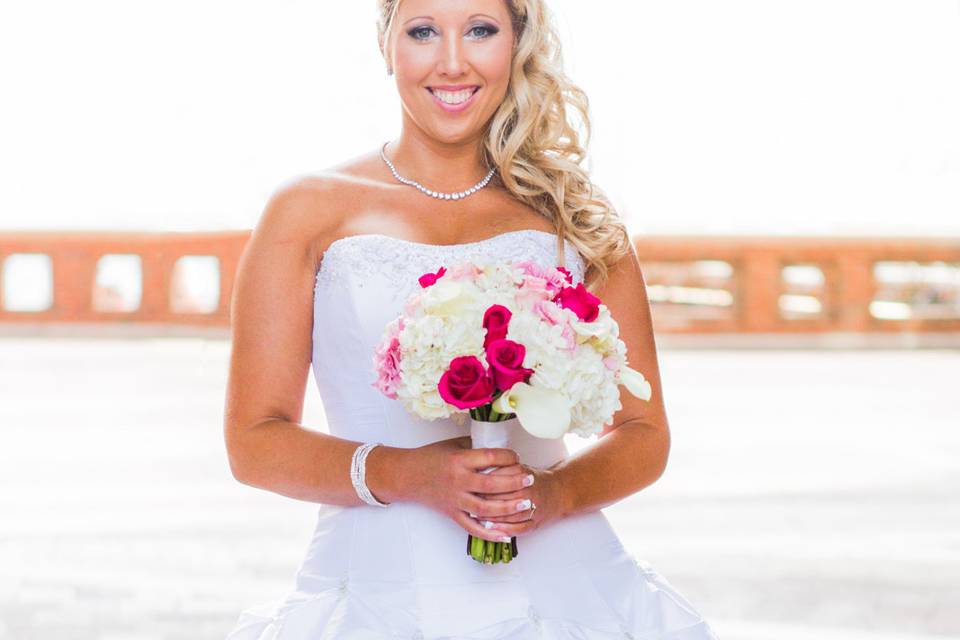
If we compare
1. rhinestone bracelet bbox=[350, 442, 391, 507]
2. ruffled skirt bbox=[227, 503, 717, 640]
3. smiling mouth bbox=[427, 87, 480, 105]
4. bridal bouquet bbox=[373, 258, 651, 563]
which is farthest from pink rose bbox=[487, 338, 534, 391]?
smiling mouth bbox=[427, 87, 480, 105]

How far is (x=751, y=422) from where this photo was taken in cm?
994

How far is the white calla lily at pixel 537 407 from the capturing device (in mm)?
1640

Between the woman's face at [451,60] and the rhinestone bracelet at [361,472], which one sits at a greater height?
the woman's face at [451,60]

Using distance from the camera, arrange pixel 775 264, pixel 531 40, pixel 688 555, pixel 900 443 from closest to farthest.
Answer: pixel 531 40
pixel 688 555
pixel 900 443
pixel 775 264

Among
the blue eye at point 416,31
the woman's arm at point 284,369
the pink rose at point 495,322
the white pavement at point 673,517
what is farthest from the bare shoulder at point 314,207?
the white pavement at point 673,517

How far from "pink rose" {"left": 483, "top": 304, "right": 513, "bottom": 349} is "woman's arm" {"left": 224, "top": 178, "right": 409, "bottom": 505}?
11.4 inches

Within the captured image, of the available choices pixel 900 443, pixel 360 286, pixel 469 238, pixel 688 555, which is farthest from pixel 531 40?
pixel 900 443

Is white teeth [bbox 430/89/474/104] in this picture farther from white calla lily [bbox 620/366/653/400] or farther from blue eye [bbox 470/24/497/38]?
white calla lily [bbox 620/366/653/400]

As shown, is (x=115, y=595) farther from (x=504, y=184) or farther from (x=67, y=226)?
(x=67, y=226)

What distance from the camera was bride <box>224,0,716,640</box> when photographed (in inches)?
75.4

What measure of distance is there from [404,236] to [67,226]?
16168 mm

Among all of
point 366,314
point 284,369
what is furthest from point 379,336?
point 284,369

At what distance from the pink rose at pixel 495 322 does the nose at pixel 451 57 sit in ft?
1.54

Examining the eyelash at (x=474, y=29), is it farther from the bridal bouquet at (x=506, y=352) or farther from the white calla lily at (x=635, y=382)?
the white calla lily at (x=635, y=382)
